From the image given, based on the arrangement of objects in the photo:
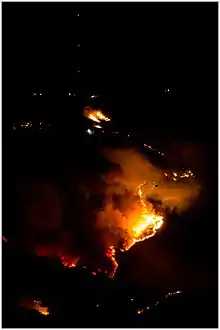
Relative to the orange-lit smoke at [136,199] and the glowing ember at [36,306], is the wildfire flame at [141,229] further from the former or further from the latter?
the glowing ember at [36,306]

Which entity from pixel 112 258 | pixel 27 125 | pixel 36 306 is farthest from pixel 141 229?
pixel 27 125

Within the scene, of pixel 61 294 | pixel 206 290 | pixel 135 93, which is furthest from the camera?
pixel 135 93

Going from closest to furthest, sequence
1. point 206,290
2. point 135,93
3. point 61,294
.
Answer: point 61,294 < point 206,290 < point 135,93

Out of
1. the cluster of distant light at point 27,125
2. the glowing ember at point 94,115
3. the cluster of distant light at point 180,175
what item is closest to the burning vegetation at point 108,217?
the cluster of distant light at point 180,175

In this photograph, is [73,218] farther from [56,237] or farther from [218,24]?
[218,24]

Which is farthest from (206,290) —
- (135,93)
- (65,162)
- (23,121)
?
(23,121)
